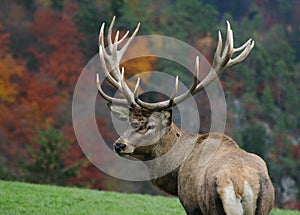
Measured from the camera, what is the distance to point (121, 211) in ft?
31.4

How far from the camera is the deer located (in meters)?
5.30

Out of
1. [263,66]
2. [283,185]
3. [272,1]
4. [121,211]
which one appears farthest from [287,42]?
[121,211]

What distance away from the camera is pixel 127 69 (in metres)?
40.9

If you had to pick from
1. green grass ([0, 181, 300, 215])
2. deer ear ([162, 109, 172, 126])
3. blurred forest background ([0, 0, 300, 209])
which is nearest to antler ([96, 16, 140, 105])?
deer ear ([162, 109, 172, 126])


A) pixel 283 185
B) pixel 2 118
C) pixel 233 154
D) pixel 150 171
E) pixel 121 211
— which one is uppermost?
pixel 233 154

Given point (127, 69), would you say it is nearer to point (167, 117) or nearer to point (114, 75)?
point (114, 75)

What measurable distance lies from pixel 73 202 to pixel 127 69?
31.1m

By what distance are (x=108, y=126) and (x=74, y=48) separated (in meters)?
9.04

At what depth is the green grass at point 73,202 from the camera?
930 centimetres

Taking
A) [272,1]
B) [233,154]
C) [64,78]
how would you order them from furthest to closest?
1. [272,1]
2. [64,78]
3. [233,154]

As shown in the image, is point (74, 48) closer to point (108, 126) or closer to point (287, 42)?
point (108, 126)

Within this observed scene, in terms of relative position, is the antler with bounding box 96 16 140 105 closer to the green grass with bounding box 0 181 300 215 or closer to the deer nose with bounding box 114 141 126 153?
the deer nose with bounding box 114 141 126 153

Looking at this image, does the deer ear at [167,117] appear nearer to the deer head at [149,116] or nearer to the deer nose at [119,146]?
the deer head at [149,116]

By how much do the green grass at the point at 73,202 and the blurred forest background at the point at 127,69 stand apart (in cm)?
2095
